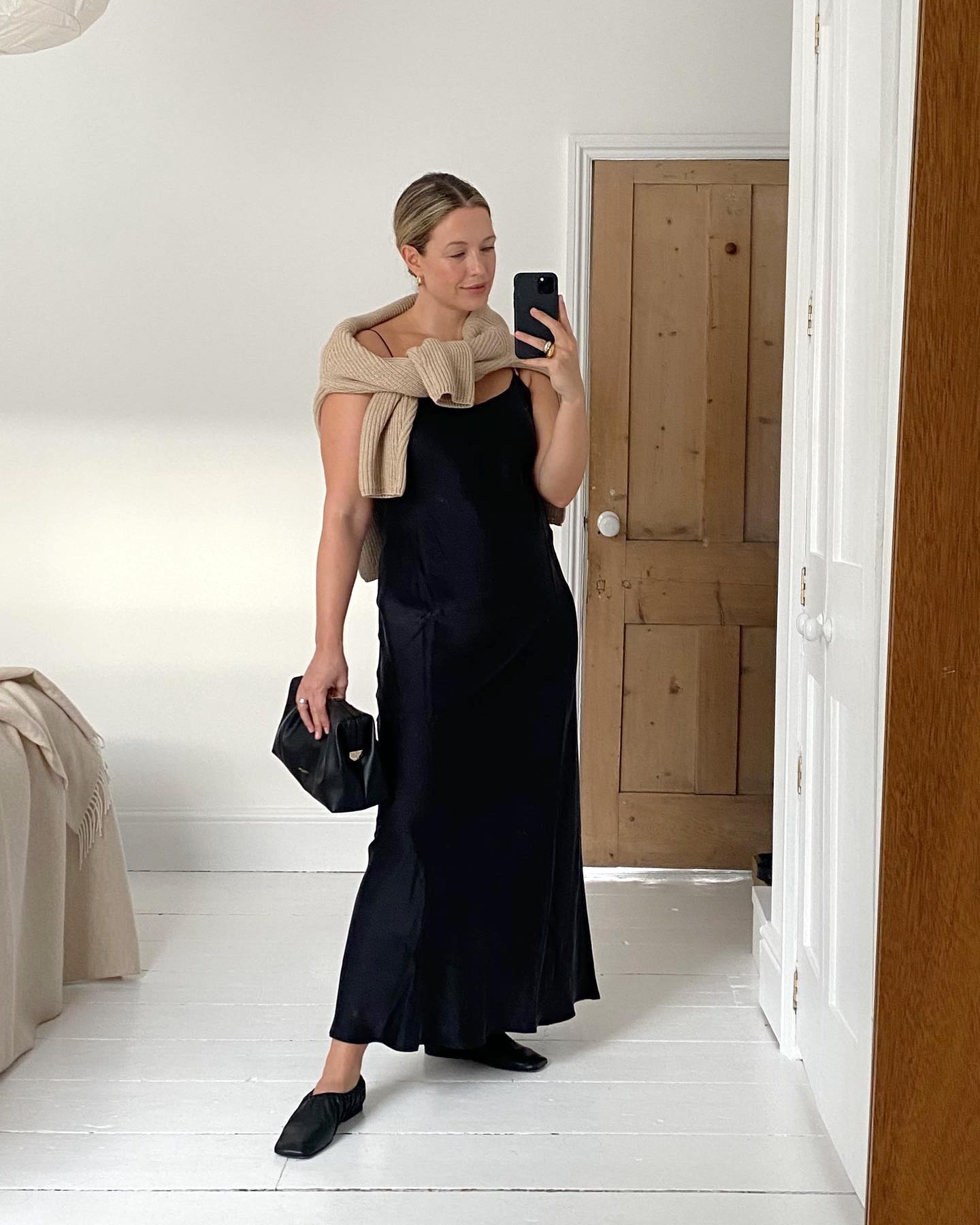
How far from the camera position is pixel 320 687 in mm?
2170

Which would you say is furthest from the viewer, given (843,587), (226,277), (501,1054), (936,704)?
(226,277)

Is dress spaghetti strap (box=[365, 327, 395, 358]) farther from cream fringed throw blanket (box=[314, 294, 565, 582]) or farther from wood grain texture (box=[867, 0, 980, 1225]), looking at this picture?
wood grain texture (box=[867, 0, 980, 1225])

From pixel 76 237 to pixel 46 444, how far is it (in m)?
0.61

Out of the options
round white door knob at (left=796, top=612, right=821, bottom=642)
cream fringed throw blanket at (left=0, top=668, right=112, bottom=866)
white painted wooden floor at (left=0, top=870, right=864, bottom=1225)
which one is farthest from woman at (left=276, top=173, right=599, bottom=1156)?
cream fringed throw blanket at (left=0, top=668, right=112, bottom=866)

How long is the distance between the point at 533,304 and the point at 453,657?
25.2 inches

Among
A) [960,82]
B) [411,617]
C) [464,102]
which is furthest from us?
[464,102]

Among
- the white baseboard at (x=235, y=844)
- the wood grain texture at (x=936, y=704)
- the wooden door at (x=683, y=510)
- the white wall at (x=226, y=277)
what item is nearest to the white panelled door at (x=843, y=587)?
the wood grain texture at (x=936, y=704)

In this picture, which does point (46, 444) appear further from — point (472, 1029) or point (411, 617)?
point (472, 1029)

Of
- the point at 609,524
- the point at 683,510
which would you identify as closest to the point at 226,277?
the point at 609,524

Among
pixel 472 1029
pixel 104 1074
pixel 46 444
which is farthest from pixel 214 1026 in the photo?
pixel 46 444

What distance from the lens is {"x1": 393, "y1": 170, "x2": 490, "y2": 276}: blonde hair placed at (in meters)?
2.13

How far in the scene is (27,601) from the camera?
375 cm

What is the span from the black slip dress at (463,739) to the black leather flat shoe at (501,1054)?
0.14m

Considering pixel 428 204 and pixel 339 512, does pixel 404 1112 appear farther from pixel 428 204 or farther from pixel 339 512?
pixel 428 204
